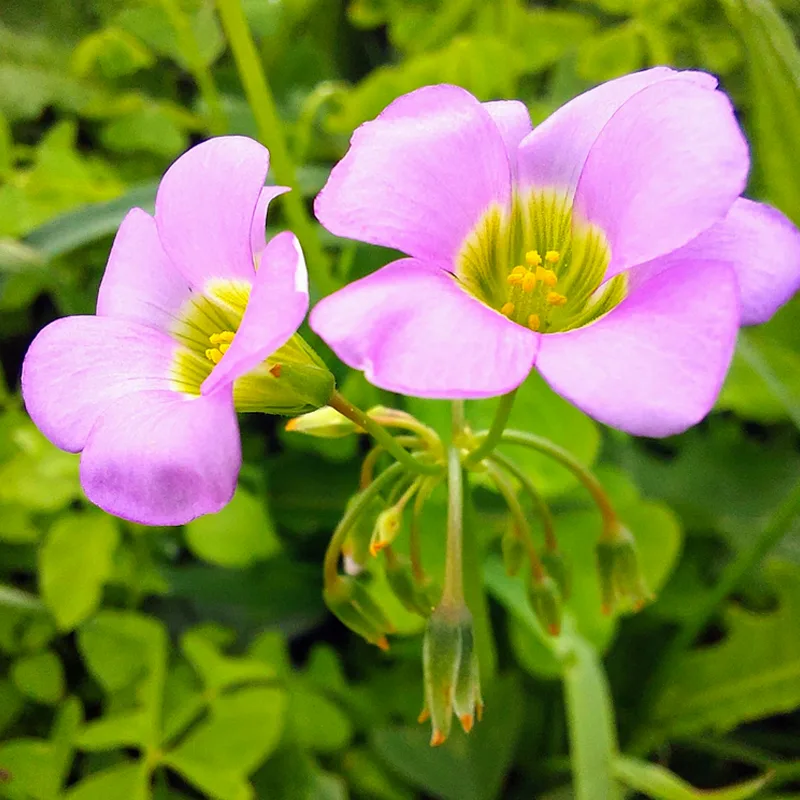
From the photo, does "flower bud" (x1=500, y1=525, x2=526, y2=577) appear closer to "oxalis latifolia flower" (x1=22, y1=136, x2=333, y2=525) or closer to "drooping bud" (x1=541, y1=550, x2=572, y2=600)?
"drooping bud" (x1=541, y1=550, x2=572, y2=600)

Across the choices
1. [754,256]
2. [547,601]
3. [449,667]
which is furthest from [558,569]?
[754,256]

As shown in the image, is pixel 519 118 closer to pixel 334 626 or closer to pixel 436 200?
pixel 436 200

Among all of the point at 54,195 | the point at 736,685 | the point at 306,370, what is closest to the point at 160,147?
the point at 54,195

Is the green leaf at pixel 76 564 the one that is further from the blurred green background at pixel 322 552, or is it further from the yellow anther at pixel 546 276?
the yellow anther at pixel 546 276

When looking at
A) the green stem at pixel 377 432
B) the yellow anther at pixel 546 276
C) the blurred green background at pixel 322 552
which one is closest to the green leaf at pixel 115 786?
the blurred green background at pixel 322 552

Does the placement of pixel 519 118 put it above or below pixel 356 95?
above

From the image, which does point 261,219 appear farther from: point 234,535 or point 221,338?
point 234,535
